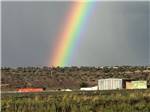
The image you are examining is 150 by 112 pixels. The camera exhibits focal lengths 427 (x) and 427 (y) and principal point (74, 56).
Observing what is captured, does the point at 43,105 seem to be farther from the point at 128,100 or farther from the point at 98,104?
the point at 128,100

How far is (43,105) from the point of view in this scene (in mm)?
31047

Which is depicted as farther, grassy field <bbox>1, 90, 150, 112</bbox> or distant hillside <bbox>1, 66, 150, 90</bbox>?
distant hillside <bbox>1, 66, 150, 90</bbox>

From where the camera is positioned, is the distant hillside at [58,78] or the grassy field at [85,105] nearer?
the grassy field at [85,105]

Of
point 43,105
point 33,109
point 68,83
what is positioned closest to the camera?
point 33,109

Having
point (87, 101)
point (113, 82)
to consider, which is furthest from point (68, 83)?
point (87, 101)

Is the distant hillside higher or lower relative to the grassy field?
higher

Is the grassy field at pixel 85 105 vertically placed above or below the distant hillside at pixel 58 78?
below

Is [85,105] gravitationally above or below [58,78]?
below

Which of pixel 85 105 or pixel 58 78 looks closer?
pixel 85 105

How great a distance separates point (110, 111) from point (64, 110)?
341 cm

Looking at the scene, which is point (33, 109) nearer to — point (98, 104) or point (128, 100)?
point (98, 104)

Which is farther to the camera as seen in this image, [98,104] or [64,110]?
[98,104]

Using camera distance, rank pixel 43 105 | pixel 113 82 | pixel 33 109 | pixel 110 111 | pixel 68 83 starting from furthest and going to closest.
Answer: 1. pixel 68 83
2. pixel 113 82
3. pixel 43 105
4. pixel 33 109
5. pixel 110 111

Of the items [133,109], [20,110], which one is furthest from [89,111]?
[20,110]
